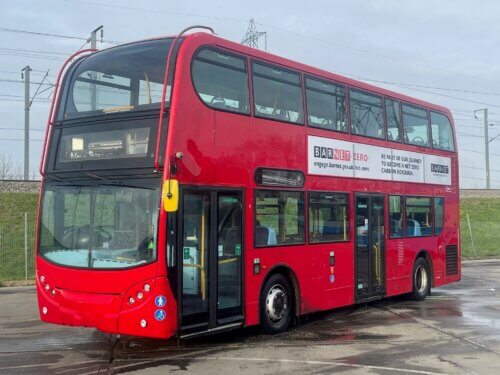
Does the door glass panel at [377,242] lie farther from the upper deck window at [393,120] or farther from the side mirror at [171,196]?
the side mirror at [171,196]

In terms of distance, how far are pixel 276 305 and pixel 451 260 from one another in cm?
696

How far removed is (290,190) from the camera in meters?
9.32

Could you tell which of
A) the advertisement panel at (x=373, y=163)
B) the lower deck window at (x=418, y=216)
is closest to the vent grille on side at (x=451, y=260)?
the lower deck window at (x=418, y=216)

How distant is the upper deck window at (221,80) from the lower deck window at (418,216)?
550 centimetres

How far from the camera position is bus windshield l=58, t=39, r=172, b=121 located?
308 inches

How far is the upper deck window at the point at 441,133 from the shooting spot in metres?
13.7

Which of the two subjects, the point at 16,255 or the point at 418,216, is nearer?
the point at 418,216

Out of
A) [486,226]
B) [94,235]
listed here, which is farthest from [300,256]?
[486,226]

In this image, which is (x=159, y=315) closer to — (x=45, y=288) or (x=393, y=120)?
(x=45, y=288)

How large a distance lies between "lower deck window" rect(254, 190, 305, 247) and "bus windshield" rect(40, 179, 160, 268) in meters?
1.98

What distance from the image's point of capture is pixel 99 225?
293 inches

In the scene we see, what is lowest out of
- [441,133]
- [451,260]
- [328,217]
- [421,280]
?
[421,280]

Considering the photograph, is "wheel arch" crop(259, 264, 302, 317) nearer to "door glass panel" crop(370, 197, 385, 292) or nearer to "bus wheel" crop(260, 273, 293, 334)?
"bus wheel" crop(260, 273, 293, 334)

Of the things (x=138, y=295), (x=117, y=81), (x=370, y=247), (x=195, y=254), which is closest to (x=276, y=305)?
(x=195, y=254)
